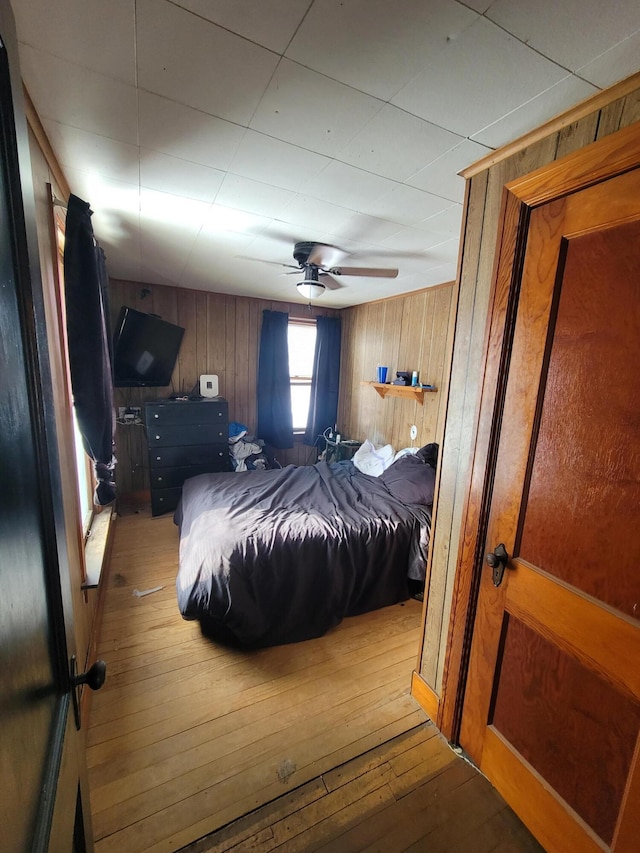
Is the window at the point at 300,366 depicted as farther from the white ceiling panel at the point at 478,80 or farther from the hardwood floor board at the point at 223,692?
the white ceiling panel at the point at 478,80

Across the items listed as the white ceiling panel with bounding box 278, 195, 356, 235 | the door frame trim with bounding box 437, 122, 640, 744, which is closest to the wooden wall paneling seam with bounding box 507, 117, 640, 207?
the door frame trim with bounding box 437, 122, 640, 744

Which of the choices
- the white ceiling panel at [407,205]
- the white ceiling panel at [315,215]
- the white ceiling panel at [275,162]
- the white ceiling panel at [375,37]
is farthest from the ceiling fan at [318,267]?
the white ceiling panel at [375,37]

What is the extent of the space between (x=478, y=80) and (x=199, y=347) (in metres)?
3.63

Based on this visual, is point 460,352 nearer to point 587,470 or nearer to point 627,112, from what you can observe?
point 587,470

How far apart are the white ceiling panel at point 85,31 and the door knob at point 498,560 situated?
1.80m

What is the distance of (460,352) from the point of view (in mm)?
1438

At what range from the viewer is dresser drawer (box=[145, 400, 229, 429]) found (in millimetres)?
3578

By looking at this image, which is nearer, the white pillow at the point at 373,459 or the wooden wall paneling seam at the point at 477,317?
the wooden wall paneling seam at the point at 477,317

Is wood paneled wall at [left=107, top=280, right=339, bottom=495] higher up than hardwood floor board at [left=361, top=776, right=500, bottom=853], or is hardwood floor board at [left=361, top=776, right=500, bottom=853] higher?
wood paneled wall at [left=107, top=280, right=339, bottom=495]

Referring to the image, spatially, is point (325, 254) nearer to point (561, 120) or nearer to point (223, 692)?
point (561, 120)

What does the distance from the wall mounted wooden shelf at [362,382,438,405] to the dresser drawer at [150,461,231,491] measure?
1988mm

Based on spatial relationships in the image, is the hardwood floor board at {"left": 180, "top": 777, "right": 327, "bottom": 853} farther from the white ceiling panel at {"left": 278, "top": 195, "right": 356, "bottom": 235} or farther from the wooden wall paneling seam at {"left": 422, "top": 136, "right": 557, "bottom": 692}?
the white ceiling panel at {"left": 278, "top": 195, "right": 356, "bottom": 235}

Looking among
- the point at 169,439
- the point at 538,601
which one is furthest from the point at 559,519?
the point at 169,439

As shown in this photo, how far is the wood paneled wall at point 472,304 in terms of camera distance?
1041 millimetres
